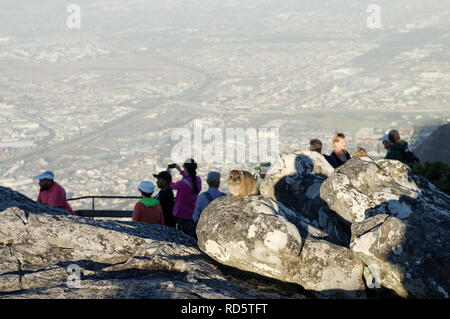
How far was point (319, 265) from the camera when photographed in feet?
20.6

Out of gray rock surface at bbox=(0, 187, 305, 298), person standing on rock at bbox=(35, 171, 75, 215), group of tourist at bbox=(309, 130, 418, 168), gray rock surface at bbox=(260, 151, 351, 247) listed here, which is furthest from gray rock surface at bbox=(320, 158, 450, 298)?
person standing on rock at bbox=(35, 171, 75, 215)

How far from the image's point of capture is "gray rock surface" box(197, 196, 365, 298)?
617 cm

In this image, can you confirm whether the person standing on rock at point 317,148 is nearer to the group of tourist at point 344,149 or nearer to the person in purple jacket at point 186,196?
the group of tourist at point 344,149

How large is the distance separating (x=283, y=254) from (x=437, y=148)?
4161 centimetres

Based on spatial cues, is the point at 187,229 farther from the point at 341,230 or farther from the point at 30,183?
the point at 30,183

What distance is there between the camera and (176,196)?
1007 cm

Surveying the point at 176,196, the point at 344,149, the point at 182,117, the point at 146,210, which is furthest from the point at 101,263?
the point at 182,117

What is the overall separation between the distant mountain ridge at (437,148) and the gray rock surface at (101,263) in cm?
3779

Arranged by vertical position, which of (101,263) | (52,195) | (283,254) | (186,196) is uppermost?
(52,195)

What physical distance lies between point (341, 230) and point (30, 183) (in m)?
99.7

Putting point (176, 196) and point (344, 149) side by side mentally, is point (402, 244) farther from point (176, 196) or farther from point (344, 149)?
point (344, 149)

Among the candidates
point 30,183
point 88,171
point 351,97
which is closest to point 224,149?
point 88,171

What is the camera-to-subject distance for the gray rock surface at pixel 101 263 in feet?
18.2

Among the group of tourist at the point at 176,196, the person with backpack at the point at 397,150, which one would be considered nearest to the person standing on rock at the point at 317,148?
the group of tourist at the point at 176,196
